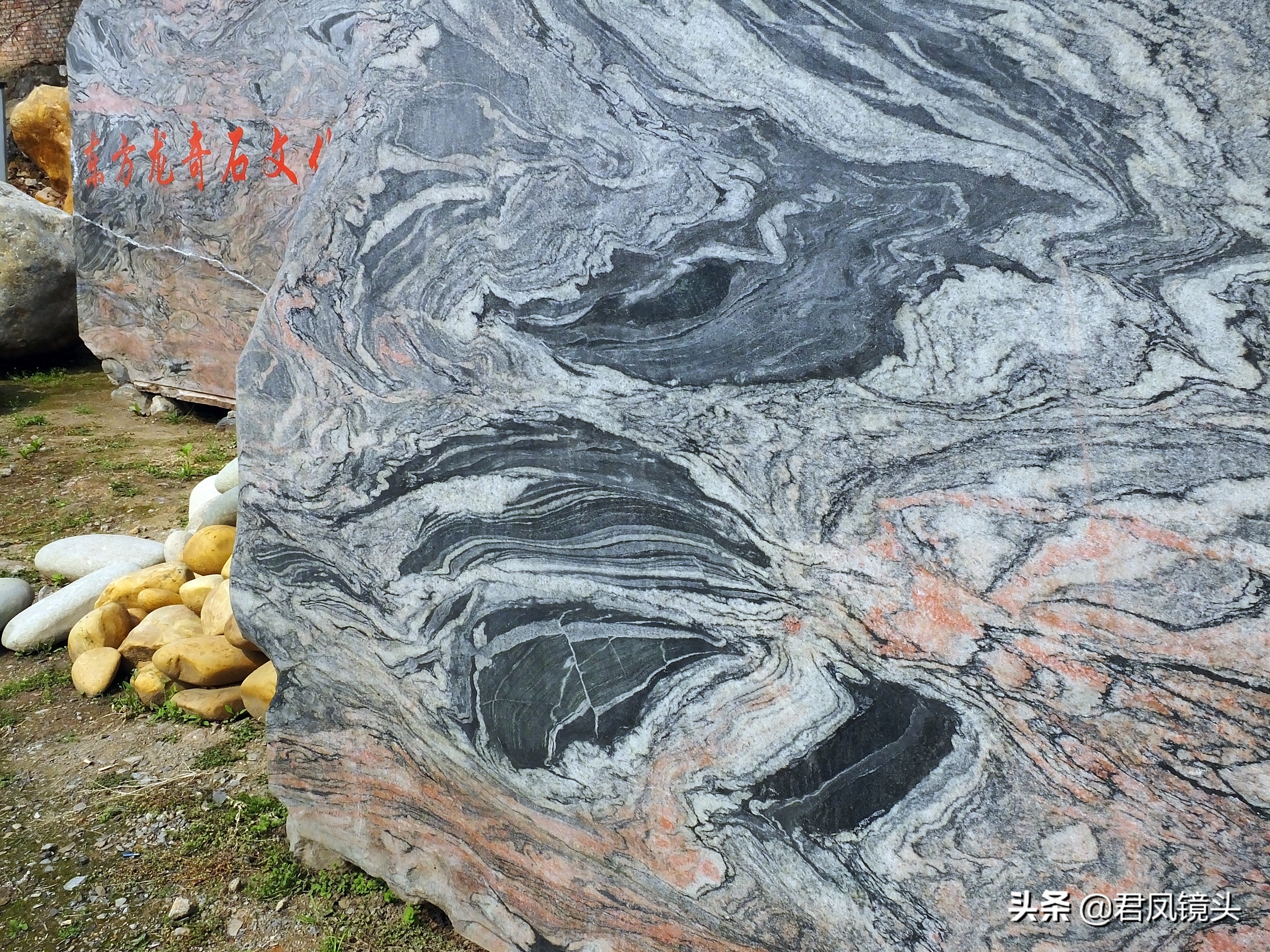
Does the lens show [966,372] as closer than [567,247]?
Yes

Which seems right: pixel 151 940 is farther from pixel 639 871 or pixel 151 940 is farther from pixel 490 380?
pixel 490 380

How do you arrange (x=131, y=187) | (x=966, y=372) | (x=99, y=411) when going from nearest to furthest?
1. (x=966, y=372)
2. (x=131, y=187)
3. (x=99, y=411)

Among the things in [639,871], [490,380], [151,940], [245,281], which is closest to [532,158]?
[490,380]

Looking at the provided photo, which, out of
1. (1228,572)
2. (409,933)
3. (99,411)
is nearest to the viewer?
(1228,572)

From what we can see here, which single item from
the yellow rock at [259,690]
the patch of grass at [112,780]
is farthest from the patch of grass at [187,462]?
the patch of grass at [112,780]

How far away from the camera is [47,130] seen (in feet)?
30.4

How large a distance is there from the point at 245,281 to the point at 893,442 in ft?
13.5

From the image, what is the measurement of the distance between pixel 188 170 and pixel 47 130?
227 inches

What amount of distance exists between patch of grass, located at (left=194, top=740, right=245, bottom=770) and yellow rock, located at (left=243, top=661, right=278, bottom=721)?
11cm

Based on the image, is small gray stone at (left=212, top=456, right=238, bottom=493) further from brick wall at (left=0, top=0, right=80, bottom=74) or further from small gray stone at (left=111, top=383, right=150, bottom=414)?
brick wall at (left=0, top=0, right=80, bottom=74)

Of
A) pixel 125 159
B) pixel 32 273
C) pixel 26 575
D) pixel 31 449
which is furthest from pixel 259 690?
pixel 32 273

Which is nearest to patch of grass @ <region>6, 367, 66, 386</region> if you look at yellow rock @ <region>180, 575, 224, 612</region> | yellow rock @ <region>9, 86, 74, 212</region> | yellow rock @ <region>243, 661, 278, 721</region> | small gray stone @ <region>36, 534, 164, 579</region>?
small gray stone @ <region>36, 534, 164, 579</region>

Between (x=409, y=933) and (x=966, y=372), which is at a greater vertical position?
(x=966, y=372)

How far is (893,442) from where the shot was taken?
1451 millimetres
